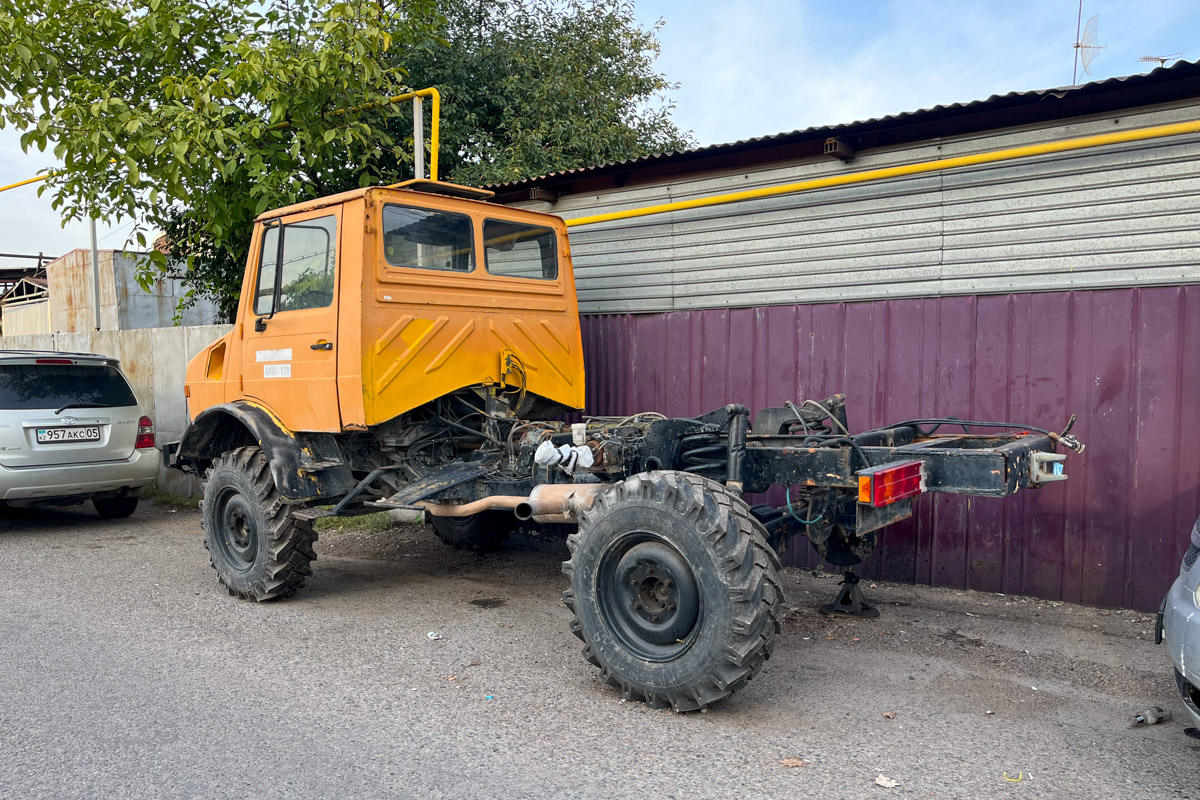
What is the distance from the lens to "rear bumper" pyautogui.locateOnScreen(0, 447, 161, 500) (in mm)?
8508

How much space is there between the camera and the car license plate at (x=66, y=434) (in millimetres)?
8672

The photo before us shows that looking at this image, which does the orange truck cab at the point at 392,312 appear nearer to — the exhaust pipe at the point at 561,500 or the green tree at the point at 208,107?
the exhaust pipe at the point at 561,500

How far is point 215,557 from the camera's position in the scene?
249 inches

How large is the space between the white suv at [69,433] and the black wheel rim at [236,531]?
3.58 meters

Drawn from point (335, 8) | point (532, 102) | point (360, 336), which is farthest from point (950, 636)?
point (532, 102)

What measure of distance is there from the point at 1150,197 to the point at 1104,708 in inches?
128

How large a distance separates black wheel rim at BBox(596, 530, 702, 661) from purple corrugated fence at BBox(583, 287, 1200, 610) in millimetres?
2929

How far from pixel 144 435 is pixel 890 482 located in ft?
27.8

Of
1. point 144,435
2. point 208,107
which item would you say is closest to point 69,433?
point 144,435

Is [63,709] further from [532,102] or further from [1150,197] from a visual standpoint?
[532,102]

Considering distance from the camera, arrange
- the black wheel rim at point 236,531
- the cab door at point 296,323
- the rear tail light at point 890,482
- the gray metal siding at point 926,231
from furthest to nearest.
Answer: the black wheel rim at point 236,531
the cab door at point 296,323
the gray metal siding at point 926,231
the rear tail light at point 890,482

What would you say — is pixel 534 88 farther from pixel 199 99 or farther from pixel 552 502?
pixel 552 502

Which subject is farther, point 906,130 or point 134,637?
point 906,130

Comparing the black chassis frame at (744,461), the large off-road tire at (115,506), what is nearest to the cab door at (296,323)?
the black chassis frame at (744,461)
